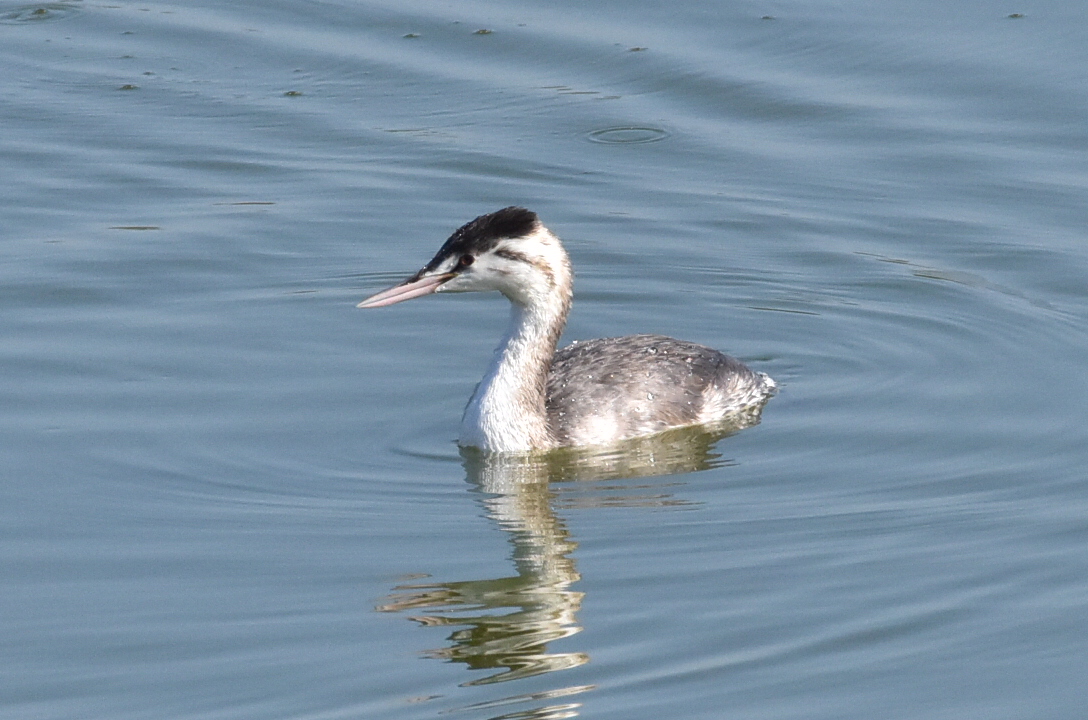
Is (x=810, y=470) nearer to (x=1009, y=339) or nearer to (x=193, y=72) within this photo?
(x=1009, y=339)

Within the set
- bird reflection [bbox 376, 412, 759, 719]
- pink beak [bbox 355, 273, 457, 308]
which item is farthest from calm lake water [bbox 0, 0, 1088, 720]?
pink beak [bbox 355, 273, 457, 308]

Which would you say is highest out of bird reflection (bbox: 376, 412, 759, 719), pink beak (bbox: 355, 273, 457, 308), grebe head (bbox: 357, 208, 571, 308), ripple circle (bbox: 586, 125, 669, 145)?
ripple circle (bbox: 586, 125, 669, 145)

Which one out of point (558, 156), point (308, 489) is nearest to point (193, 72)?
point (558, 156)

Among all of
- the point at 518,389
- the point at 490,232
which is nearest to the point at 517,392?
the point at 518,389

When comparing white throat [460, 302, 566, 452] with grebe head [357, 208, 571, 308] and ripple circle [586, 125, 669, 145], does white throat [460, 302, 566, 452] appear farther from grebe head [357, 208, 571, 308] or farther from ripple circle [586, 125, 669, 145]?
ripple circle [586, 125, 669, 145]

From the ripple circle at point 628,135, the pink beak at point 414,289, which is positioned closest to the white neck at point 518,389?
the pink beak at point 414,289

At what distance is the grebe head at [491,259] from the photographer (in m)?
11.1

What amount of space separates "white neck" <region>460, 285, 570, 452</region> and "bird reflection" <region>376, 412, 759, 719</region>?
0.11 metres

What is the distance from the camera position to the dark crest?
1110 centimetres

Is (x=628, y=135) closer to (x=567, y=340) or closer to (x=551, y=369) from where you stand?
(x=567, y=340)

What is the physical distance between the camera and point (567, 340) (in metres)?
13.5

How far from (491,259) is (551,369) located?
127cm

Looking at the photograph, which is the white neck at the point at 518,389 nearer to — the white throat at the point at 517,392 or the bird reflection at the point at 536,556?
the white throat at the point at 517,392

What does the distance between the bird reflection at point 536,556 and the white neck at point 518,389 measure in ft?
0.38
